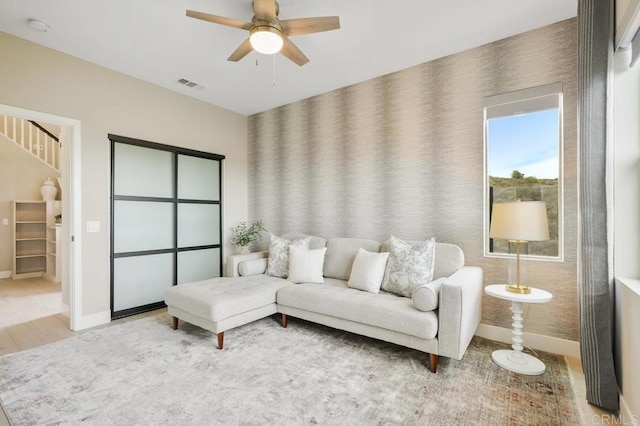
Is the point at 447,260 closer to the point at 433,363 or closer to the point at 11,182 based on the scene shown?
the point at 433,363

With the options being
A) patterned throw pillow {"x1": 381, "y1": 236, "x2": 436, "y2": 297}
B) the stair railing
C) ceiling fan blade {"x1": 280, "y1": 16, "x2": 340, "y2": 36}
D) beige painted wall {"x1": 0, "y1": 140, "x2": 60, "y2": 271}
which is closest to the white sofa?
patterned throw pillow {"x1": 381, "y1": 236, "x2": 436, "y2": 297}

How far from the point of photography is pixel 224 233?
4.77m

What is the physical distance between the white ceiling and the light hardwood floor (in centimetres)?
270

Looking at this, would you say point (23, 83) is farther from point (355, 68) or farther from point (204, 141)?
point (355, 68)

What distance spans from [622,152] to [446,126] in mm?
1500

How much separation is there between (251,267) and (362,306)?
1.62 metres

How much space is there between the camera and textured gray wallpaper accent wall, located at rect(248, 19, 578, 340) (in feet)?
8.46

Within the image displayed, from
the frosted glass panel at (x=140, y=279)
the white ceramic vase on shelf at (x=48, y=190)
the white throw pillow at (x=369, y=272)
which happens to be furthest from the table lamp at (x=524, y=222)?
the white ceramic vase on shelf at (x=48, y=190)

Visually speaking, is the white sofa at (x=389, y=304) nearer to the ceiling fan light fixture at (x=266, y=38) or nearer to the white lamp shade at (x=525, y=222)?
the white lamp shade at (x=525, y=222)

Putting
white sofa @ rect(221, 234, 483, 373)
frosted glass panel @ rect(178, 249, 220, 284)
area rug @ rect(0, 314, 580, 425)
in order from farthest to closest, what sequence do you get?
1. frosted glass panel @ rect(178, 249, 220, 284)
2. white sofa @ rect(221, 234, 483, 373)
3. area rug @ rect(0, 314, 580, 425)

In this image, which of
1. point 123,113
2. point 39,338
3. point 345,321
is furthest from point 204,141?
point 345,321

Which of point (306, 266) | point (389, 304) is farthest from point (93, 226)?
point (389, 304)

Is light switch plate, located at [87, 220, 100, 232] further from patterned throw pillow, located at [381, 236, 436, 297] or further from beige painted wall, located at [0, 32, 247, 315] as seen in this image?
patterned throw pillow, located at [381, 236, 436, 297]

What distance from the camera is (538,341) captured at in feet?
8.64
